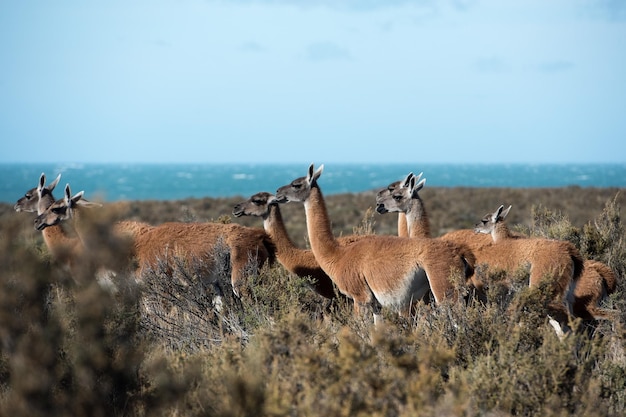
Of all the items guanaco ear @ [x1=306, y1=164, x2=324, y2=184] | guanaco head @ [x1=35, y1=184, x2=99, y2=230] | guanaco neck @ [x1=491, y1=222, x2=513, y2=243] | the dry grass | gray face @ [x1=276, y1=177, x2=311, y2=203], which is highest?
guanaco ear @ [x1=306, y1=164, x2=324, y2=184]

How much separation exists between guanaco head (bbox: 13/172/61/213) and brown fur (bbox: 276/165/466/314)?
15.0ft

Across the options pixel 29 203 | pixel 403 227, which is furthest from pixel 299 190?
pixel 29 203

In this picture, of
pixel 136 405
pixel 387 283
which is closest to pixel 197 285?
pixel 387 283

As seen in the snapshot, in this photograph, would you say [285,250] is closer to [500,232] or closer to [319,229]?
[319,229]

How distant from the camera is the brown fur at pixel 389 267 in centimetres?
688

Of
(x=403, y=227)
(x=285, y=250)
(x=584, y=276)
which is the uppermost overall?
(x=403, y=227)

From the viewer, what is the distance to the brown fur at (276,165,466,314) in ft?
22.6

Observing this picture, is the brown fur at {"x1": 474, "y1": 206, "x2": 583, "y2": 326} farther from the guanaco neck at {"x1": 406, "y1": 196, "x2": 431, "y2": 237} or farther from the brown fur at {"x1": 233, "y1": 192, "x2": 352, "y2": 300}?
the brown fur at {"x1": 233, "y1": 192, "x2": 352, "y2": 300}

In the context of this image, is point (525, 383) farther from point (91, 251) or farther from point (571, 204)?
point (571, 204)

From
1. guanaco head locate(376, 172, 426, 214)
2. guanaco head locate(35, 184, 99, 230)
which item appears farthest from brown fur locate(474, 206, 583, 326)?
guanaco head locate(35, 184, 99, 230)

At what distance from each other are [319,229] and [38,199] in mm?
4812

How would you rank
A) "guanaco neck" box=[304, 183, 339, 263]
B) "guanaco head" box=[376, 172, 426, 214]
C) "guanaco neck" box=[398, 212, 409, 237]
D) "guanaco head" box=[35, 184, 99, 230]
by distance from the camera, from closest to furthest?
"guanaco neck" box=[304, 183, 339, 263] → "guanaco head" box=[376, 172, 426, 214] → "guanaco head" box=[35, 184, 99, 230] → "guanaco neck" box=[398, 212, 409, 237]

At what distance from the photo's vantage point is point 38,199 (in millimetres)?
10719

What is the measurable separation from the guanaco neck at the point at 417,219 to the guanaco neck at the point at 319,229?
136 centimetres
